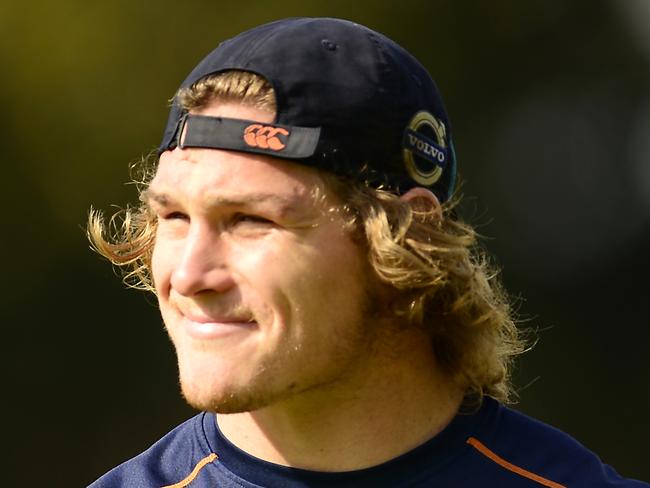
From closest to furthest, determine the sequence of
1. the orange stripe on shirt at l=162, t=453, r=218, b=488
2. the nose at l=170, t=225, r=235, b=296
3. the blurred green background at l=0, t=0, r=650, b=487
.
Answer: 1. the nose at l=170, t=225, r=235, b=296
2. the orange stripe on shirt at l=162, t=453, r=218, b=488
3. the blurred green background at l=0, t=0, r=650, b=487

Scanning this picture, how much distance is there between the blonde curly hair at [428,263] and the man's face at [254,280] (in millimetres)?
64

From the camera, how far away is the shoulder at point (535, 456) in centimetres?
317

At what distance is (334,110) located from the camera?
10.0 ft

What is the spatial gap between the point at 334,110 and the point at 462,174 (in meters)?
5.48

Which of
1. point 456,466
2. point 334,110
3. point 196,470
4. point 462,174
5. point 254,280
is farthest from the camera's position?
point 462,174

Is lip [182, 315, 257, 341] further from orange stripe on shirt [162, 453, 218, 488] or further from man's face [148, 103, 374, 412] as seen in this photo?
orange stripe on shirt [162, 453, 218, 488]

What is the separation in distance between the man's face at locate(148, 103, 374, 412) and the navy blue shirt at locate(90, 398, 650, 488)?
278mm

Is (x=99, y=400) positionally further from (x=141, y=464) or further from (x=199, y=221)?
(x=199, y=221)

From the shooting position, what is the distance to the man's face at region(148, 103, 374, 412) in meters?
2.95

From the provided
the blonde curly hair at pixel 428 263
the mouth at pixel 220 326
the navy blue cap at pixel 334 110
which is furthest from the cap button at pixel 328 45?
the mouth at pixel 220 326

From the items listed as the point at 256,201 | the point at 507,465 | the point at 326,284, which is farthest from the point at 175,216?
the point at 507,465

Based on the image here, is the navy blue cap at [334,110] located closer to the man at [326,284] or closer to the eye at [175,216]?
the man at [326,284]

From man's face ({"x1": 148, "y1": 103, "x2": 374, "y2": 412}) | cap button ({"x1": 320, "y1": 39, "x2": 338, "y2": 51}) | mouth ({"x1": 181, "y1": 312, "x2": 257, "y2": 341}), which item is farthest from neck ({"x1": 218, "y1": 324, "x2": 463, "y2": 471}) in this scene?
cap button ({"x1": 320, "y1": 39, "x2": 338, "y2": 51})

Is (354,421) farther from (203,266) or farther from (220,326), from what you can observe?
(203,266)
